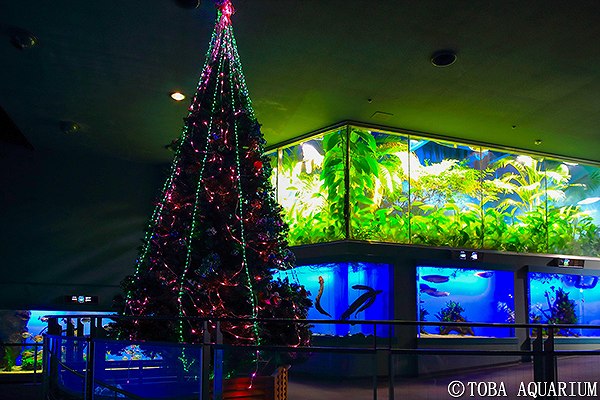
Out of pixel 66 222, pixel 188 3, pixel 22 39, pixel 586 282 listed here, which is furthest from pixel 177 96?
pixel 586 282

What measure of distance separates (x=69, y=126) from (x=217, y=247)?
640 cm

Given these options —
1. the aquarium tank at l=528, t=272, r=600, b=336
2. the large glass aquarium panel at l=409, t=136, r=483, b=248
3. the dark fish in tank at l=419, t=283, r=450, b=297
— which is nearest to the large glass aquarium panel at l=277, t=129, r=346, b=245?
the large glass aquarium panel at l=409, t=136, r=483, b=248

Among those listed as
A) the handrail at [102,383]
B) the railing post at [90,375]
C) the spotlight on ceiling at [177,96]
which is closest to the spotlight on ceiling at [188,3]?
the spotlight on ceiling at [177,96]

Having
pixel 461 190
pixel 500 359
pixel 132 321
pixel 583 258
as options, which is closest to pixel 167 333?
pixel 132 321

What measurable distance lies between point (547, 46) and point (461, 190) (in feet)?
15.4

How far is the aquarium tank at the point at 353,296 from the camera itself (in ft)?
33.7

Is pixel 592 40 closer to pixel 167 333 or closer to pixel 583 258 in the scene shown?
pixel 167 333

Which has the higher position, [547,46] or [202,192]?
[547,46]

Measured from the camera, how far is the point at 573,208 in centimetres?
1327

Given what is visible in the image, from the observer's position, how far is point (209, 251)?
5.96 meters

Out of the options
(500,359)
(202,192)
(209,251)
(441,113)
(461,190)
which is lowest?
(500,359)

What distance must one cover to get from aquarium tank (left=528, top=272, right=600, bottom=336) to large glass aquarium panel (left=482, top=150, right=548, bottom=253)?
76cm

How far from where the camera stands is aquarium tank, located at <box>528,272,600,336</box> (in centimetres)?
1243

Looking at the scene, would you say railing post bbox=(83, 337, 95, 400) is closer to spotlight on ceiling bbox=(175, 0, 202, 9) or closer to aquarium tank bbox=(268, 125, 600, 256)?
spotlight on ceiling bbox=(175, 0, 202, 9)
